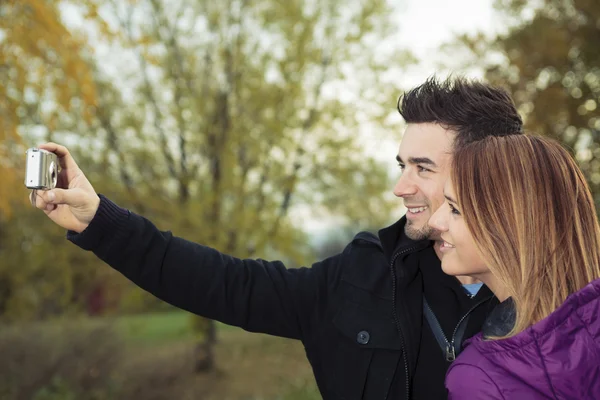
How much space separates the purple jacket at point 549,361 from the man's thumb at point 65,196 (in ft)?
3.72

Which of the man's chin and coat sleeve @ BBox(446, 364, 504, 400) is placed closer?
coat sleeve @ BBox(446, 364, 504, 400)

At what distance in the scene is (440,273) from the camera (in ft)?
7.22

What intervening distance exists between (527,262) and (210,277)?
38.3 inches

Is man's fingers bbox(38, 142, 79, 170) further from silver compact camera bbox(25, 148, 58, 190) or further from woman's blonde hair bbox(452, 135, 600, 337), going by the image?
woman's blonde hair bbox(452, 135, 600, 337)

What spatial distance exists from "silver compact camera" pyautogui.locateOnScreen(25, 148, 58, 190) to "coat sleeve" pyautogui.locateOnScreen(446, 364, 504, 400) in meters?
1.14

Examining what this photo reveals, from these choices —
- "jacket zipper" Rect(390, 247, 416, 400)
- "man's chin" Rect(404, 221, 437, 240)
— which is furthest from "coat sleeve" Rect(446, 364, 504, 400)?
"man's chin" Rect(404, 221, 437, 240)

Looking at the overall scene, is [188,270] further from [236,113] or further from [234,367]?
[234,367]

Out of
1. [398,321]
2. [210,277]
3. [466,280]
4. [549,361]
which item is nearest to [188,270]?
[210,277]

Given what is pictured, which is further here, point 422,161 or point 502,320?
point 422,161

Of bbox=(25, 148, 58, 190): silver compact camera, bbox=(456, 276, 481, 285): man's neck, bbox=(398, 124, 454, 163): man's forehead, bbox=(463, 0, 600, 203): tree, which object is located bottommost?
bbox=(456, 276, 481, 285): man's neck

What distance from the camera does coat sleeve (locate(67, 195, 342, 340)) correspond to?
6.24 ft

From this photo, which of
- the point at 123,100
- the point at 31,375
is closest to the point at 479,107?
the point at 31,375

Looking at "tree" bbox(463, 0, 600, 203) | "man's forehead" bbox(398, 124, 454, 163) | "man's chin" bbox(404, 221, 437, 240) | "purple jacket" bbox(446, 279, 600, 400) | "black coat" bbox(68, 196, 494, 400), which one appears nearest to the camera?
"purple jacket" bbox(446, 279, 600, 400)

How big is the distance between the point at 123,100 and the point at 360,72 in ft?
12.1
